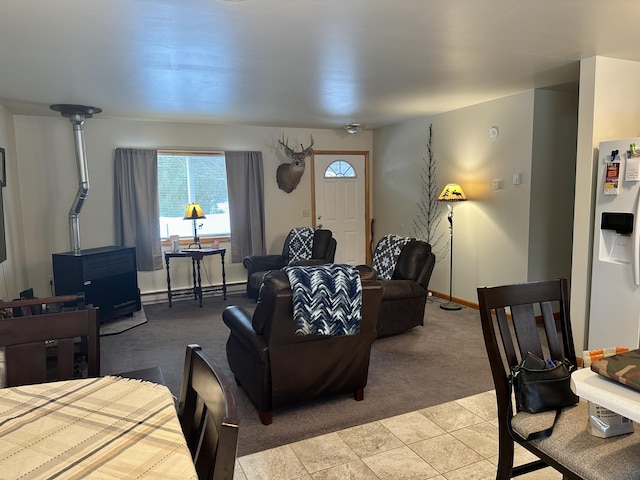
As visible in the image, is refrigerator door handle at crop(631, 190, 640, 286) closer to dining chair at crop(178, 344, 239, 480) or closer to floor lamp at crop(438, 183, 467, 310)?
floor lamp at crop(438, 183, 467, 310)

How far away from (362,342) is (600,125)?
2.54m

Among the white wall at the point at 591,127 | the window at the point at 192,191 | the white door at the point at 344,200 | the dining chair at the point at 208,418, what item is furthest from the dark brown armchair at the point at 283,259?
the dining chair at the point at 208,418

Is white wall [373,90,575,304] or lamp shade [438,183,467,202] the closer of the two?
white wall [373,90,575,304]

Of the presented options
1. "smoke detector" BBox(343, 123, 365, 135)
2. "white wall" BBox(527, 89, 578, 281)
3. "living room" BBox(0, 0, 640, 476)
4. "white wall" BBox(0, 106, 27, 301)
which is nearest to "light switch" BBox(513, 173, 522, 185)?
"living room" BBox(0, 0, 640, 476)

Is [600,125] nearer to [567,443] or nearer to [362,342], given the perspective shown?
[362,342]

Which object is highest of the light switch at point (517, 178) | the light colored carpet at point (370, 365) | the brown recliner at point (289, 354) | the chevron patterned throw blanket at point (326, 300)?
the light switch at point (517, 178)

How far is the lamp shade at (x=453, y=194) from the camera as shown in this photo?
5.16 m

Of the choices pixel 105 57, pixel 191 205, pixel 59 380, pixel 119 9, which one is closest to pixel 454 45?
pixel 119 9

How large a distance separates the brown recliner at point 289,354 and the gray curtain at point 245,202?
11.7ft

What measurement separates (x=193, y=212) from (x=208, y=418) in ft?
16.3

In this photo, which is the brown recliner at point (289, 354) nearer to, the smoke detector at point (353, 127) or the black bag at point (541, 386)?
the black bag at point (541, 386)

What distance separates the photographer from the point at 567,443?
1.46 meters

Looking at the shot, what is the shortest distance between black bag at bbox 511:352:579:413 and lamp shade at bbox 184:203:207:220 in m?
4.80

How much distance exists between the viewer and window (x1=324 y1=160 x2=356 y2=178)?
7113 millimetres
